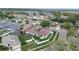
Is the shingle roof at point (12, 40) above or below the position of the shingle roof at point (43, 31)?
below

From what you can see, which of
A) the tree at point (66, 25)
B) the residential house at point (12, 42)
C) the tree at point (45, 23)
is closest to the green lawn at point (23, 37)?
the residential house at point (12, 42)

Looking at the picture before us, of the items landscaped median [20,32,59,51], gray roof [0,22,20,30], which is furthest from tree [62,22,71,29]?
gray roof [0,22,20,30]

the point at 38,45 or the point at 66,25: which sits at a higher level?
the point at 66,25

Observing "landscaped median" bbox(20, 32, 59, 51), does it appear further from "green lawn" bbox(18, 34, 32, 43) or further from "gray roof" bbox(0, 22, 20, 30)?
"gray roof" bbox(0, 22, 20, 30)

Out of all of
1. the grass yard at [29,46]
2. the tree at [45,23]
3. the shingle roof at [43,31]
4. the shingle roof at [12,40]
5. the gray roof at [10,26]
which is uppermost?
the tree at [45,23]

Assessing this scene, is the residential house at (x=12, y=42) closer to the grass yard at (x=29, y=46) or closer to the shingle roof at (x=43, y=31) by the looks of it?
the grass yard at (x=29, y=46)

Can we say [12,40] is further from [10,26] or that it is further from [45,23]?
[45,23]

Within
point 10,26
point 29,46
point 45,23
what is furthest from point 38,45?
point 10,26

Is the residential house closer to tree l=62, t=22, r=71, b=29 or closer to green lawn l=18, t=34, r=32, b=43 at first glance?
green lawn l=18, t=34, r=32, b=43

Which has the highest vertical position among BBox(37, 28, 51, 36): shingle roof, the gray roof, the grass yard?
the gray roof

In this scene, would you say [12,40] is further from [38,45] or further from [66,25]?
[66,25]

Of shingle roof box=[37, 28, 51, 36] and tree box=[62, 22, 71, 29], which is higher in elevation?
tree box=[62, 22, 71, 29]
